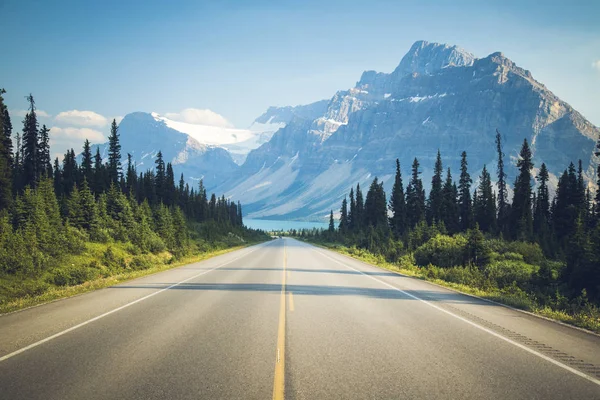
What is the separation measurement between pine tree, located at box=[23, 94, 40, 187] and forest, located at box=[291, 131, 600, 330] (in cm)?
5374

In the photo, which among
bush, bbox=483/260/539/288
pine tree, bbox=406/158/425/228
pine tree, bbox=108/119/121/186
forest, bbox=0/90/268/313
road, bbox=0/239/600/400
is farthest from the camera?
pine tree, bbox=108/119/121/186

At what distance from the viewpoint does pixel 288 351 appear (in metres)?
6.83

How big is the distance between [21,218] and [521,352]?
101ft

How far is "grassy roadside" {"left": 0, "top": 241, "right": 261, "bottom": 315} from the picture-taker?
12.5 m

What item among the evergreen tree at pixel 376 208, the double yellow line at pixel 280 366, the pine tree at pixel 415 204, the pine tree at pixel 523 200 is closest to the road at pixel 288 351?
the double yellow line at pixel 280 366

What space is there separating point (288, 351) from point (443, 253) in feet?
81.5

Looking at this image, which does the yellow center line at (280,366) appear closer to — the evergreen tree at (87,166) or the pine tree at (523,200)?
the pine tree at (523,200)

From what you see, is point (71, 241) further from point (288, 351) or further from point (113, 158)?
point (113, 158)

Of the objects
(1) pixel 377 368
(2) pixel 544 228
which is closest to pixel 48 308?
(1) pixel 377 368

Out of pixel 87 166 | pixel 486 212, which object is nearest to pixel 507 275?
pixel 486 212

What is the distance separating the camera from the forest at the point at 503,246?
52.6 ft

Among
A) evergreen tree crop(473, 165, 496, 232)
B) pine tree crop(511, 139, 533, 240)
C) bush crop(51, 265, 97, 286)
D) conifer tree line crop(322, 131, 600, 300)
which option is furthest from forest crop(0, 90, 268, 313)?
pine tree crop(511, 139, 533, 240)

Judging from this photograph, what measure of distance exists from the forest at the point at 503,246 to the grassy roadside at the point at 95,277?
16.2 metres

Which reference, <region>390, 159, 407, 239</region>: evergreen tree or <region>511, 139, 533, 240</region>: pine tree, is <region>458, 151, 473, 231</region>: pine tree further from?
<region>390, 159, 407, 239</region>: evergreen tree
